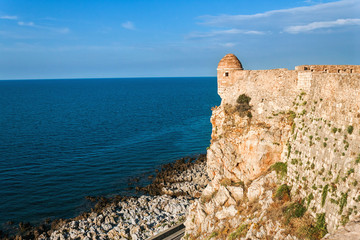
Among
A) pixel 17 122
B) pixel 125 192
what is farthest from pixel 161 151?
pixel 17 122

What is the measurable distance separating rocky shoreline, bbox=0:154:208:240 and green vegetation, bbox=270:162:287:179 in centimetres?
1643

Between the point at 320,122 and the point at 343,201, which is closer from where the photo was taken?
the point at 343,201

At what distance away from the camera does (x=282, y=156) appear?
19000mm

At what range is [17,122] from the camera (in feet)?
271

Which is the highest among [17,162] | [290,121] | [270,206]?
[290,121]

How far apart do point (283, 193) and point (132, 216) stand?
73.8 feet

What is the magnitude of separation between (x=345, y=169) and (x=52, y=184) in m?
40.9

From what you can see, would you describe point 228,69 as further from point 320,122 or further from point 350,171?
point 350,171

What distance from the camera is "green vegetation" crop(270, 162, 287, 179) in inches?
706

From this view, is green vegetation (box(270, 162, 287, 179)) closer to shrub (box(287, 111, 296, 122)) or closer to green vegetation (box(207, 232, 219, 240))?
shrub (box(287, 111, 296, 122))

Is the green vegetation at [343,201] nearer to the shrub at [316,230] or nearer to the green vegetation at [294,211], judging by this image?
the shrub at [316,230]

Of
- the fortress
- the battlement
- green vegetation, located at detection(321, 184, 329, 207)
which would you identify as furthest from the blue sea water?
green vegetation, located at detection(321, 184, 329, 207)

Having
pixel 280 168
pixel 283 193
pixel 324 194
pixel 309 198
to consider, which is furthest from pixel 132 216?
pixel 324 194

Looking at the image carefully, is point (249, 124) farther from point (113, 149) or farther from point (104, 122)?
point (104, 122)
